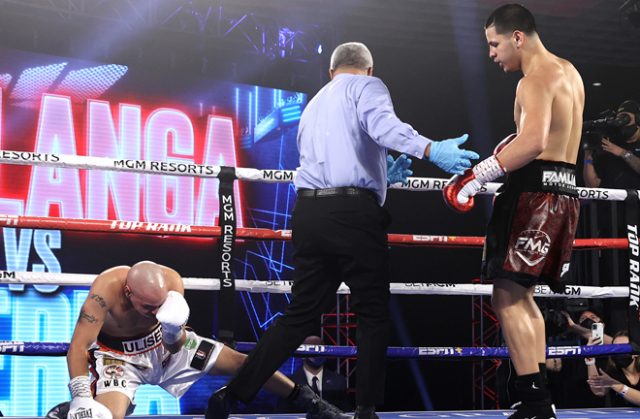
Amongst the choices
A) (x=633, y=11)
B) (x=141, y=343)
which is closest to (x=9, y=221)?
(x=141, y=343)

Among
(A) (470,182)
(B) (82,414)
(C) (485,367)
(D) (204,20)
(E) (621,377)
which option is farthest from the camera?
(C) (485,367)

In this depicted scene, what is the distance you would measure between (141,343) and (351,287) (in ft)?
2.75

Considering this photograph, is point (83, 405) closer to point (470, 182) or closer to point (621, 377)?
point (470, 182)

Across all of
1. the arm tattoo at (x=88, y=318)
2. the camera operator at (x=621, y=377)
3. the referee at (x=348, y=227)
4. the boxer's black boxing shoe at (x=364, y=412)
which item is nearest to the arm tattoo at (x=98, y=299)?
the arm tattoo at (x=88, y=318)

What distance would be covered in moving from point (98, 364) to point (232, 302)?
21.5 inches

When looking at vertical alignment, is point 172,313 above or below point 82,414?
above

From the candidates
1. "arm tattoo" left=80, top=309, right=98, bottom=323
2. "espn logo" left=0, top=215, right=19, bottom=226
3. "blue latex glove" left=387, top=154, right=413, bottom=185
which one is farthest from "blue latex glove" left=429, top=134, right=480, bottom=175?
"espn logo" left=0, top=215, right=19, bottom=226

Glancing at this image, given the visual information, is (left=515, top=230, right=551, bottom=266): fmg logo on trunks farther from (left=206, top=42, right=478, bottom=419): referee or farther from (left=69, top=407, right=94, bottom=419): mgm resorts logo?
(left=69, top=407, right=94, bottom=419): mgm resorts logo

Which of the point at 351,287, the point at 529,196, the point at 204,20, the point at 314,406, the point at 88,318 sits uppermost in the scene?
the point at 204,20

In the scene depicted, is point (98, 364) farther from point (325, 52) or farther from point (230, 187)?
A: point (325, 52)

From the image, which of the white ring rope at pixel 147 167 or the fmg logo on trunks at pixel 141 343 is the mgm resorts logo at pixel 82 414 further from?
the white ring rope at pixel 147 167

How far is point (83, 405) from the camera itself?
235cm

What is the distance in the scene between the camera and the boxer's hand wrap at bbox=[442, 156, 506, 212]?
2.40m

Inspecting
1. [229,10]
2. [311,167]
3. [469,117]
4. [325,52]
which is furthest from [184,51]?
[311,167]
